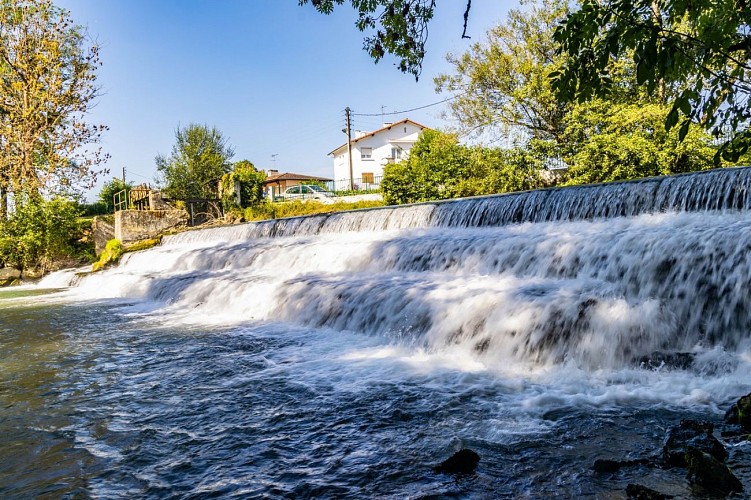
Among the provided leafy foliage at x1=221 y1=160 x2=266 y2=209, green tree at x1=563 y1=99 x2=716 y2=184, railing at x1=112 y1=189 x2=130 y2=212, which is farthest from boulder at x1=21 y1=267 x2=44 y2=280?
green tree at x1=563 y1=99 x2=716 y2=184

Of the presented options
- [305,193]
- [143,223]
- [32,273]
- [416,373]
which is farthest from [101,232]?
[416,373]

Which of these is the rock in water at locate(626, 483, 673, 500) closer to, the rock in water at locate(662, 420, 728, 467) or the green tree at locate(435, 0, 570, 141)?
the rock in water at locate(662, 420, 728, 467)

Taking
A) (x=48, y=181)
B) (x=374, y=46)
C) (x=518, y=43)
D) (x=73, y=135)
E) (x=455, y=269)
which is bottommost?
(x=455, y=269)

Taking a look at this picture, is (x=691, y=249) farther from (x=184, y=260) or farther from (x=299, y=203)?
(x=299, y=203)

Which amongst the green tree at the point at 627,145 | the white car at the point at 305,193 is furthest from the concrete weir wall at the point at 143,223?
the green tree at the point at 627,145

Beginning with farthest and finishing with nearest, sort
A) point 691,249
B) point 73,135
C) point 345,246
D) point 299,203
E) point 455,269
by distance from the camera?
point 299,203 < point 73,135 < point 345,246 < point 455,269 < point 691,249

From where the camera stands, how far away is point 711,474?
2.26 meters

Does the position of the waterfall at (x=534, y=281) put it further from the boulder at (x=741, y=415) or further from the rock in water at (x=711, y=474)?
the rock in water at (x=711, y=474)

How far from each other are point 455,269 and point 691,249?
3.36 meters

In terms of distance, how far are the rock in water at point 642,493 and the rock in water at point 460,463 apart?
732 mm

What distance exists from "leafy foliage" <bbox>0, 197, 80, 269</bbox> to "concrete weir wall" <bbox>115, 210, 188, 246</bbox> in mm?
2470

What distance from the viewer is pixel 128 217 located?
24016mm

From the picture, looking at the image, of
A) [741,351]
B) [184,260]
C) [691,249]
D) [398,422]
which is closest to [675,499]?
[398,422]

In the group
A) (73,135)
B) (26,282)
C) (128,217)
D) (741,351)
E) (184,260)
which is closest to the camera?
(741,351)
